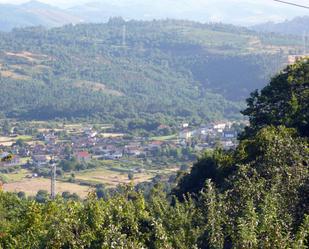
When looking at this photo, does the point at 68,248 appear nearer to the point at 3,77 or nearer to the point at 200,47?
the point at 3,77

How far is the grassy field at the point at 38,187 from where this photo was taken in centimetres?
3270

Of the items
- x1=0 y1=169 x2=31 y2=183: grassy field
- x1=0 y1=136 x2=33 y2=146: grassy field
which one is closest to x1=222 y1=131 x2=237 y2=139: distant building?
x1=0 y1=136 x2=33 y2=146: grassy field

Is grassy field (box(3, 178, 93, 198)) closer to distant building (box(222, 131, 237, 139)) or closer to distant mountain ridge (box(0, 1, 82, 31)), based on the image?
distant building (box(222, 131, 237, 139))

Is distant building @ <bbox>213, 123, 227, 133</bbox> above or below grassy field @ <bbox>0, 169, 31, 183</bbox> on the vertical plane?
below

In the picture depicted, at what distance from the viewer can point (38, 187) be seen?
34250 mm

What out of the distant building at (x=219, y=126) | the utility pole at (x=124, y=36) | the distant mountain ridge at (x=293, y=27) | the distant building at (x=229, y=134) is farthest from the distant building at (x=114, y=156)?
the distant mountain ridge at (x=293, y=27)

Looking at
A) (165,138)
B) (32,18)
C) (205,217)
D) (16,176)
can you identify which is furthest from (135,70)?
(32,18)

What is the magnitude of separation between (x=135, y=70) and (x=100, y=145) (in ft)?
129

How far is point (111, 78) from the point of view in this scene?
82812mm

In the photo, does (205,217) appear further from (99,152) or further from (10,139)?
(10,139)

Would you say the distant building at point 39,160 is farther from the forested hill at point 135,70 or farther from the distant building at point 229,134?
the forested hill at point 135,70

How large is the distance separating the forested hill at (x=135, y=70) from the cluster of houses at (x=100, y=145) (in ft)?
27.2

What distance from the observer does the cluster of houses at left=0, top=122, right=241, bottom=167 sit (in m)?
44.3

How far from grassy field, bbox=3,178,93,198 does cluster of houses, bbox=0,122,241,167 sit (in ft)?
17.4
